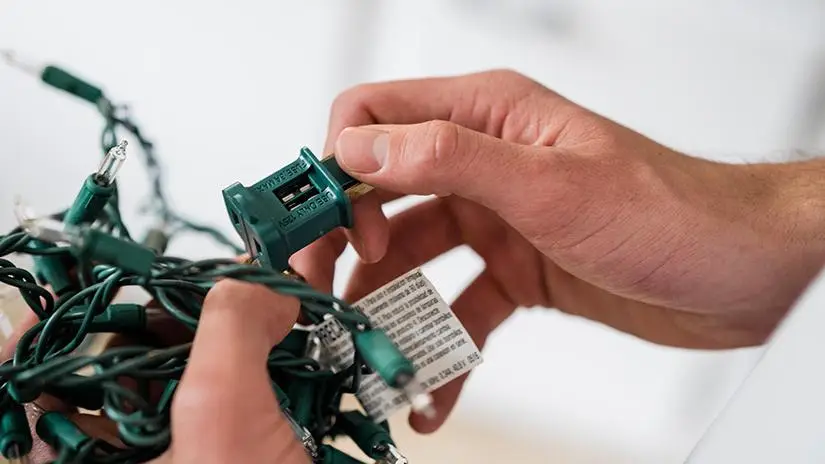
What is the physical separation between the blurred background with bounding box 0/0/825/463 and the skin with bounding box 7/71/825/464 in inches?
6.0

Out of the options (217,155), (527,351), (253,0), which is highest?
(253,0)

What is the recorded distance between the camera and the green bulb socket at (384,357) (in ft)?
1.04

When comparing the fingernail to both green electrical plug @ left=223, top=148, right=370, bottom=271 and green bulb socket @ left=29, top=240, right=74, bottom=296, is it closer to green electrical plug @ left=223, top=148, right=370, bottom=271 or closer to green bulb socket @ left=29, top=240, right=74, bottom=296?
green electrical plug @ left=223, top=148, right=370, bottom=271

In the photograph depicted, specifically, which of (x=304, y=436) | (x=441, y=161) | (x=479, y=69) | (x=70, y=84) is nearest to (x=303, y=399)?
(x=304, y=436)

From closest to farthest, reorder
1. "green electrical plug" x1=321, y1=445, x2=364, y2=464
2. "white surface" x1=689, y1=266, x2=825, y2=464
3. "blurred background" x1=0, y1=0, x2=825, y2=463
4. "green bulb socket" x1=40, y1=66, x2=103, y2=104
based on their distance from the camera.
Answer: "white surface" x1=689, y1=266, x2=825, y2=464, "green electrical plug" x1=321, y1=445, x2=364, y2=464, "green bulb socket" x1=40, y1=66, x2=103, y2=104, "blurred background" x1=0, y1=0, x2=825, y2=463

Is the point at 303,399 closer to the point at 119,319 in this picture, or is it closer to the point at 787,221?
the point at 119,319

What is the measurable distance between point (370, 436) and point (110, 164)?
18cm

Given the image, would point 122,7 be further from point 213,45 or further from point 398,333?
point 398,333

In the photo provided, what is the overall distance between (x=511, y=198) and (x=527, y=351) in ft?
1.35

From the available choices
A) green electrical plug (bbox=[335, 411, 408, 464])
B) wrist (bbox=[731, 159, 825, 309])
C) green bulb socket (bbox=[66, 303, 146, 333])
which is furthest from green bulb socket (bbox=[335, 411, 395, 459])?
wrist (bbox=[731, 159, 825, 309])

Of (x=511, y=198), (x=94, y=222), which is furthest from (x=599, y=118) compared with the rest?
(x=94, y=222)

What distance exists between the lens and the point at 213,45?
2.38 feet

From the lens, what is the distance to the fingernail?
0.41 meters

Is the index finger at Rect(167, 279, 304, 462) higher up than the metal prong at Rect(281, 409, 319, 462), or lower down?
higher up
